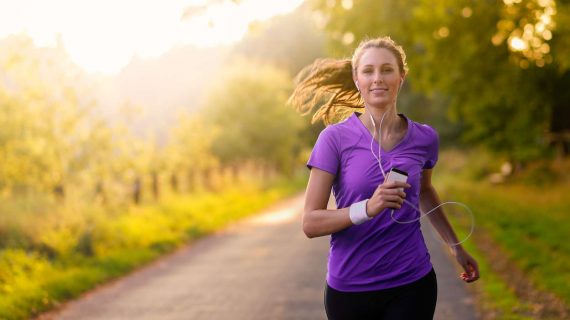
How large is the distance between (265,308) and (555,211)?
30.6 feet

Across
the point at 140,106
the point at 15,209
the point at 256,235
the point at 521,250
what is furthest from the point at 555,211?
the point at 15,209

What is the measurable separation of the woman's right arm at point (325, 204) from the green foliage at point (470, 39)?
9034 millimetres

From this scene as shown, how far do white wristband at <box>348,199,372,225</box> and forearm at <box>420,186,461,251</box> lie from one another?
0.87 meters

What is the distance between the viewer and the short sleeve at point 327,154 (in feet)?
11.5

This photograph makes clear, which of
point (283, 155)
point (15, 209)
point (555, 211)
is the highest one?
point (15, 209)

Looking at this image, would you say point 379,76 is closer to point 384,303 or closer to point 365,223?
point 365,223

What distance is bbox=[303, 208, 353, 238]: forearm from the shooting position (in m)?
3.40

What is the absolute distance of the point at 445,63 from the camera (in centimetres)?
1712

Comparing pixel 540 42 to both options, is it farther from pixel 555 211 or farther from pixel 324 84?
pixel 324 84

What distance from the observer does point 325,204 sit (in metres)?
3.55

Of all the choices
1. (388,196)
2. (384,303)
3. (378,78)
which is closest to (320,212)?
(388,196)

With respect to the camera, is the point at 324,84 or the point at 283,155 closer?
the point at 324,84

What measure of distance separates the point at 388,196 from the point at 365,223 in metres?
0.36

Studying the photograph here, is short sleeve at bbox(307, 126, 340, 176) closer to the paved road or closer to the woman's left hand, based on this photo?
the woman's left hand
